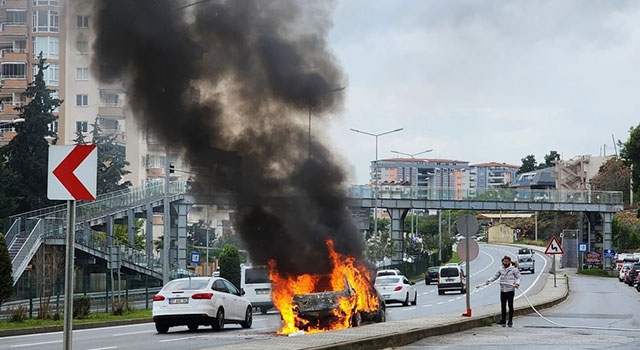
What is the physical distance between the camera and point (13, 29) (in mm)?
80938

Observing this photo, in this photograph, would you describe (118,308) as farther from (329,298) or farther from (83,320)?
(329,298)

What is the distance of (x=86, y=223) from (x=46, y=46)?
30.8 meters

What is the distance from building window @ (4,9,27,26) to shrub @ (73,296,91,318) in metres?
50.2

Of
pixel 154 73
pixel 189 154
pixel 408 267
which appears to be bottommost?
pixel 408 267

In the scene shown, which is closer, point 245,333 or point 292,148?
point 245,333

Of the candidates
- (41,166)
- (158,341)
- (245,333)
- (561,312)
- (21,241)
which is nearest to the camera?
(158,341)

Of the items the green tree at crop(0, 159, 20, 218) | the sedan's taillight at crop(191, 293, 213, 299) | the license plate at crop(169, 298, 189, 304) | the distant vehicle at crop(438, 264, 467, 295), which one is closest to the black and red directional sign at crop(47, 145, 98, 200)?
the sedan's taillight at crop(191, 293, 213, 299)

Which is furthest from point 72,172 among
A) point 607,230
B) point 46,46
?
point 607,230

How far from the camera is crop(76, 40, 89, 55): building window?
74.0 feet

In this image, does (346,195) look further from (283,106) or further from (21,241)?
(21,241)

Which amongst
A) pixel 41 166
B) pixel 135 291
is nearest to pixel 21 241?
pixel 135 291

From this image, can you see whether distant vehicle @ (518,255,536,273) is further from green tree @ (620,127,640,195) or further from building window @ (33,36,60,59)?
building window @ (33,36,60,59)

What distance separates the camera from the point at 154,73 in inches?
893

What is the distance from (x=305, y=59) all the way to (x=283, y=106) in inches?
56.7
